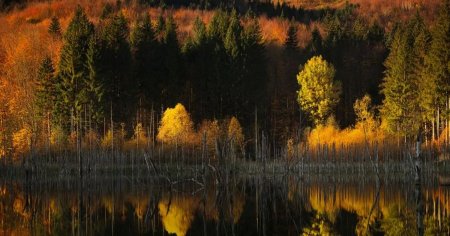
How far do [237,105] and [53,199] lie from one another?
42.7m

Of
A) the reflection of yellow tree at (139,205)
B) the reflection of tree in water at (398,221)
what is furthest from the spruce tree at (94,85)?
the reflection of tree in water at (398,221)

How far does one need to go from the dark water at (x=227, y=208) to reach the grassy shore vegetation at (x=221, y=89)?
26.6ft

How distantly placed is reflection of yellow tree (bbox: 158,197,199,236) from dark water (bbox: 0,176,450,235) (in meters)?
0.03

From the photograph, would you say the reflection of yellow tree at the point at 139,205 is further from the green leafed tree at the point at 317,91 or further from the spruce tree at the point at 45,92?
the green leafed tree at the point at 317,91

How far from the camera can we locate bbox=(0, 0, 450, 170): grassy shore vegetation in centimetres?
5303

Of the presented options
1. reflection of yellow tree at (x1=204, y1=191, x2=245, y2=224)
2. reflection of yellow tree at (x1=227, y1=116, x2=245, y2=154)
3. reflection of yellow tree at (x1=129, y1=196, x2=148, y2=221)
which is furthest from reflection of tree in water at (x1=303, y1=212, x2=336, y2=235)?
reflection of yellow tree at (x1=227, y1=116, x2=245, y2=154)

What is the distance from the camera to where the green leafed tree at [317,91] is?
2734 inches

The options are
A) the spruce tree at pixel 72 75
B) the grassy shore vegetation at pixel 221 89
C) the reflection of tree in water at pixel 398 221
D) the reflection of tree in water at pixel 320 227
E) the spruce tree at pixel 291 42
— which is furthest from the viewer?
the spruce tree at pixel 291 42

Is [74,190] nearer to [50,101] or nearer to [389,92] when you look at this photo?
[50,101]

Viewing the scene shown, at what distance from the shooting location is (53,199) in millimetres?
32531

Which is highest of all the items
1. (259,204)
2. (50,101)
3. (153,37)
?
(153,37)

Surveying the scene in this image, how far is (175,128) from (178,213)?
3263 centimetres

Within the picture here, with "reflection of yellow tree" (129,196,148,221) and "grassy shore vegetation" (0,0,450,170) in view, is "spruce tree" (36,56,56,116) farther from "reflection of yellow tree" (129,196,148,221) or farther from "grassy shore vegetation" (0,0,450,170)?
"reflection of yellow tree" (129,196,148,221)

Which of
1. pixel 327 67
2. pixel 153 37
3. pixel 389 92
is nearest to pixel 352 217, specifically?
pixel 389 92
